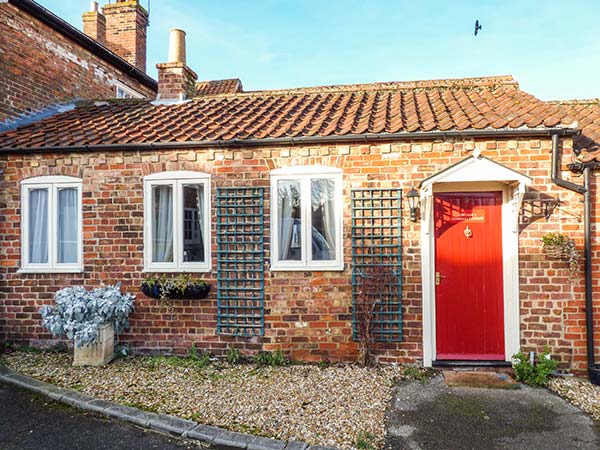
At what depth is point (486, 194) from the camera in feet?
19.9

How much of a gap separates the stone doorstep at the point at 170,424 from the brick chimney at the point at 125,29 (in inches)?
419

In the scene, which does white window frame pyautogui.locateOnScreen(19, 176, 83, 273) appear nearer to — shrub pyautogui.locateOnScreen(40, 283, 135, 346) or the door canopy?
shrub pyautogui.locateOnScreen(40, 283, 135, 346)

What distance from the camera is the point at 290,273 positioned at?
20.2ft

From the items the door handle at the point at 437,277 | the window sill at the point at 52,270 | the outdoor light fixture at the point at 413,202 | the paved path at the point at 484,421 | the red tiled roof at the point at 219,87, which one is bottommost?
the paved path at the point at 484,421

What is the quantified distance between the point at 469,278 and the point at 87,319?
5.39m

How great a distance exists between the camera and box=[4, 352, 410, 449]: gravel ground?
4141 mm

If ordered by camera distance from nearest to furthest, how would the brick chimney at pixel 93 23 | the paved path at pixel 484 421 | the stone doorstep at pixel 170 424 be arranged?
the stone doorstep at pixel 170 424 < the paved path at pixel 484 421 < the brick chimney at pixel 93 23

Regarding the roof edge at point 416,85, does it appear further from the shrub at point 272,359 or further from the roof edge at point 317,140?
the shrub at point 272,359

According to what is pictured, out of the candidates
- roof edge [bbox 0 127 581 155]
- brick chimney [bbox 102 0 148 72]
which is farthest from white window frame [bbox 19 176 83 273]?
brick chimney [bbox 102 0 148 72]

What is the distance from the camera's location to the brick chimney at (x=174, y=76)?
28.6 feet

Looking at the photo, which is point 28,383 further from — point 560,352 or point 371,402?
point 560,352

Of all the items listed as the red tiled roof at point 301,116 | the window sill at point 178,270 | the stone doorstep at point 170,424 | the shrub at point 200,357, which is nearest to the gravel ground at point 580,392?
the stone doorstep at point 170,424

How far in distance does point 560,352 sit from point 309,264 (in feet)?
11.6

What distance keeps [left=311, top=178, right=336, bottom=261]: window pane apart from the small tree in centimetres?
65
